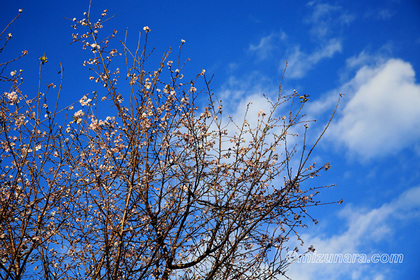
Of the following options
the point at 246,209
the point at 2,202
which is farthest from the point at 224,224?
the point at 2,202

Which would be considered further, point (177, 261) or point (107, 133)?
point (107, 133)

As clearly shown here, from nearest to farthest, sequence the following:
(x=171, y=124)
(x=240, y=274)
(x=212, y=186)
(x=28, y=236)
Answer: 1. (x=28, y=236)
2. (x=240, y=274)
3. (x=212, y=186)
4. (x=171, y=124)

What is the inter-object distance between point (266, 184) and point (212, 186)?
1.16 metres

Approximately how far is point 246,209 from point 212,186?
755mm

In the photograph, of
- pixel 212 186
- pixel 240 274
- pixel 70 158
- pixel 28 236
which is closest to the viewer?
pixel 28 236

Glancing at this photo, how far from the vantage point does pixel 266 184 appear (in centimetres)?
641

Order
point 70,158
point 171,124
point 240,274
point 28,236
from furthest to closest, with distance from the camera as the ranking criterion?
point 171,124 → point 240,274 → point 70,158 → point 28,236

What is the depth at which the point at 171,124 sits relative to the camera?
6.10m

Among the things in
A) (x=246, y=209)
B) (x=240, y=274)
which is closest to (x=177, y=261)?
(x=240, y=274)

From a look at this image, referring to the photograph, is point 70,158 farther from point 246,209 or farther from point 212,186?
point 246,209

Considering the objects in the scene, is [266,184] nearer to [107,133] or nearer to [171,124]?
[171,124]

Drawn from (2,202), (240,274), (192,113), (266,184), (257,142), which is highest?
(192,113)

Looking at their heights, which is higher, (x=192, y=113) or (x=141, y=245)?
(x=192, y=113)

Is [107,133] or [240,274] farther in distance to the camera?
[107,133]
